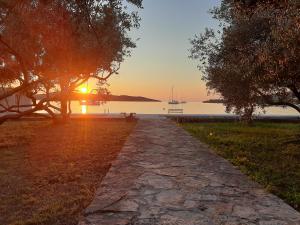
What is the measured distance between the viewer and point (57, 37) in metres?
15.2

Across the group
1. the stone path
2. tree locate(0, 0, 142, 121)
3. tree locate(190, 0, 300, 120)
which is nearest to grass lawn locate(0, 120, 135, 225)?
Answer: the stone path

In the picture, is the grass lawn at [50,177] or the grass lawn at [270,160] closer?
the grass lawn at [50,177]

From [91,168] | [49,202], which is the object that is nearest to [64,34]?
[91,168]

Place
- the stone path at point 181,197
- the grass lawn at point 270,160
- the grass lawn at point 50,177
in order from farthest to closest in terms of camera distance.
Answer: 1. the grass lawn at point 270,160
2. the grass lawn at point 50,177
3. the stone path at point 181,197

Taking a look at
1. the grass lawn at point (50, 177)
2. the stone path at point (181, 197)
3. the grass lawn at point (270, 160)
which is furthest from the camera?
the grass lawn at point (270, 160)

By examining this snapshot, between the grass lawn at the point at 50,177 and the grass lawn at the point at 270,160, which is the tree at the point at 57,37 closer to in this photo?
the grass lawn at the point at 50,177

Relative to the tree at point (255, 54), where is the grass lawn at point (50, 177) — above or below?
below

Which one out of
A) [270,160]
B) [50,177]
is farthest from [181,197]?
[270,160]

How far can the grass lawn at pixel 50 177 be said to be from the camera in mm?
7605

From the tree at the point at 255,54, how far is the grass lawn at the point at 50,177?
6.45 m

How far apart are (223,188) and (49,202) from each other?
12.8 ft

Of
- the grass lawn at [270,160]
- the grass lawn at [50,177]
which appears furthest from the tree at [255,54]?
the grass lawn at [50,177]

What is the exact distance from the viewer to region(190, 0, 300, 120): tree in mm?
11969

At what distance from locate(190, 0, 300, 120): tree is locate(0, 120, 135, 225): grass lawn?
6446mm
